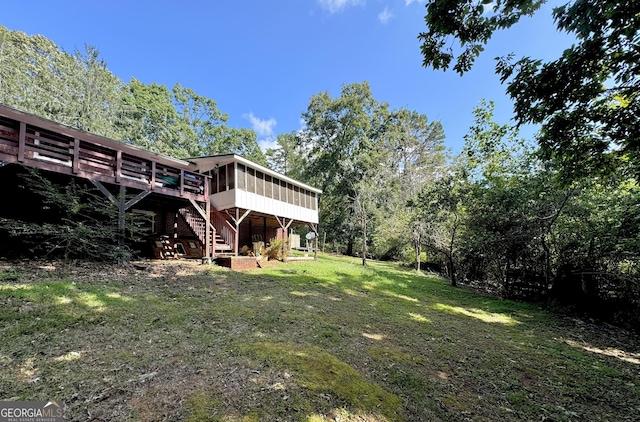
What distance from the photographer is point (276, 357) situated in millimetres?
3414

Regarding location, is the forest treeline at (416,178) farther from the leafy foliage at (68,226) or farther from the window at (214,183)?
the leafy foliage at (68,226)

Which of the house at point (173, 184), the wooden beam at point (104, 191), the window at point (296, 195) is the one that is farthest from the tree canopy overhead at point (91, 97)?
the window at point (296, 195)

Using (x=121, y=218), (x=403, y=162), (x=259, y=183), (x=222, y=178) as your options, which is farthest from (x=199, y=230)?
(x=403, y=162)

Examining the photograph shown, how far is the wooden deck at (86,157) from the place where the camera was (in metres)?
6.32

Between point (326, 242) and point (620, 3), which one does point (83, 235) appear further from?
point (326, 242)

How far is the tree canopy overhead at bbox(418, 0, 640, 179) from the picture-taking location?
325 cm

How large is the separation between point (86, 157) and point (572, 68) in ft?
36.0

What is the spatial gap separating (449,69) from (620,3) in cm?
192

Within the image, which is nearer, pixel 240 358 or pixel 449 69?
pixel 240 358

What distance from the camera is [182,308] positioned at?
202 inches

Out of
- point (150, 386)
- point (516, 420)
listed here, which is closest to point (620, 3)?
point (516, 420)

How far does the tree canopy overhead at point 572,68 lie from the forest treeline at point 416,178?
0.49 metres

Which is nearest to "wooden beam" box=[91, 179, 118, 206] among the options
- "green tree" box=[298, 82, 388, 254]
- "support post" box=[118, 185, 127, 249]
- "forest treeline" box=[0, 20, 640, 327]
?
"support post" box=[118, 185, 127, 249]

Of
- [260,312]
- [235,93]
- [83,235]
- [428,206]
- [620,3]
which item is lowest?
[260,312]
